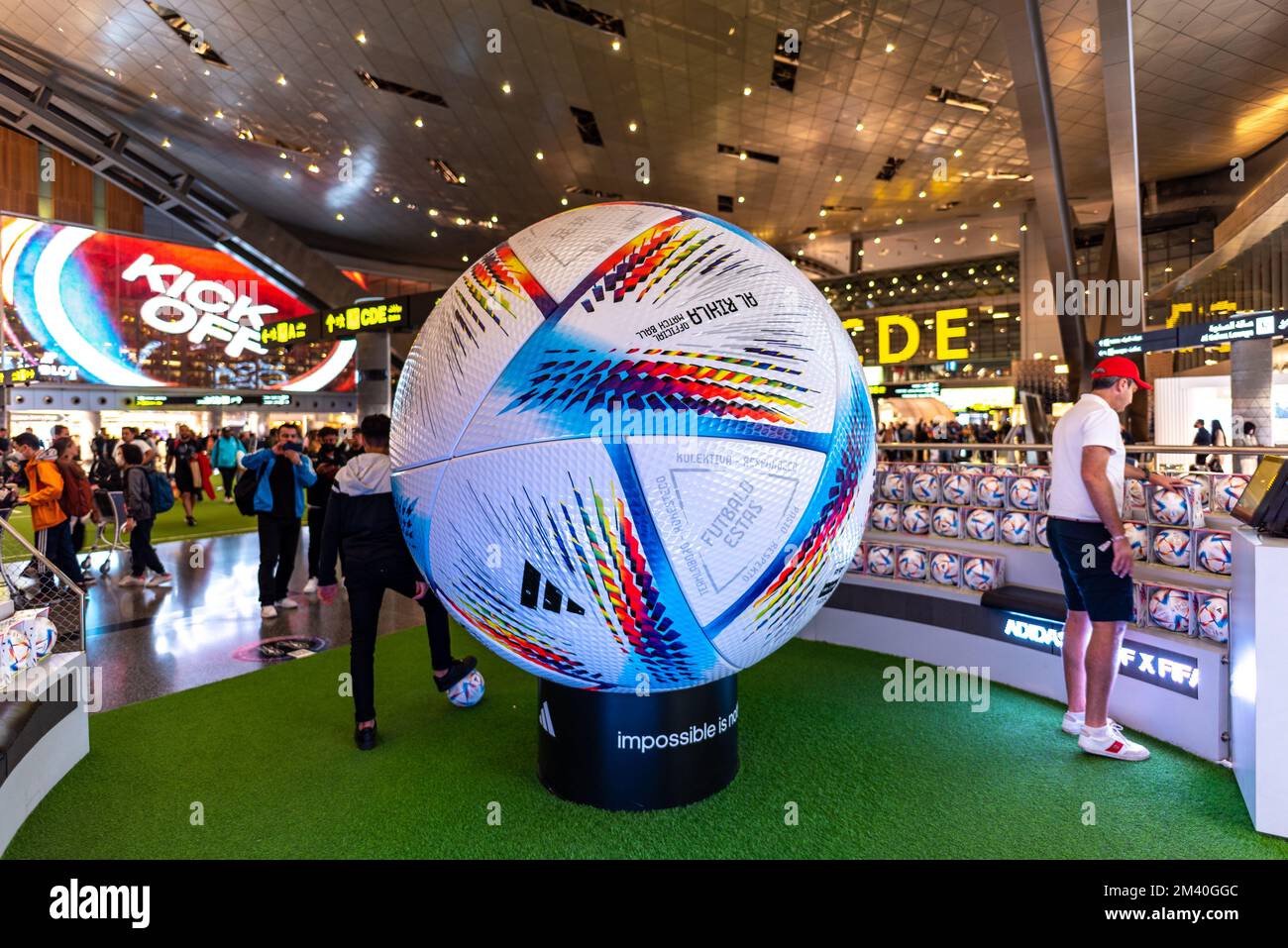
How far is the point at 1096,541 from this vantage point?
10.5 ft

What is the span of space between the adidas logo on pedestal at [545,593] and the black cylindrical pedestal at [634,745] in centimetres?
68

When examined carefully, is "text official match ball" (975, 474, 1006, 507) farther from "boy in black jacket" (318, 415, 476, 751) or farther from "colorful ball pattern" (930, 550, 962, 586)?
"boy in black jacket" (318, 415, 476, 751)

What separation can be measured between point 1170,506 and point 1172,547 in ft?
0.68

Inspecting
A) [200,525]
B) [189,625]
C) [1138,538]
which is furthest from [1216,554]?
[200,525]

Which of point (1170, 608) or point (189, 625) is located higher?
point (1170, 608)

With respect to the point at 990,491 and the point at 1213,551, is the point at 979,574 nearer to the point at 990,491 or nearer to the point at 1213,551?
the point at 990,491

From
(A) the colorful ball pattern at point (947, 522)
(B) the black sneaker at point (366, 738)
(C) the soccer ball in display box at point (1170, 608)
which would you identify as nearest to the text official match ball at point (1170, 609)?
(C) the soccer ball in display box at point (1170, 608)

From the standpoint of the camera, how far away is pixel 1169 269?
23422 mm

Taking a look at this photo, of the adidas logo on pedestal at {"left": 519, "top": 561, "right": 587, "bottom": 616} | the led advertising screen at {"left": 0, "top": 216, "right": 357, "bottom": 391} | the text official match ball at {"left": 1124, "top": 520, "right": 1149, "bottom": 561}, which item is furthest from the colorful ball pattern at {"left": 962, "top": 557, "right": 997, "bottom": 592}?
the led advertising screen at {"left": 0, "top": 216, "right": 357, "bottom": 391}

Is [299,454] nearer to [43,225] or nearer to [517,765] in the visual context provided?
[517,765]

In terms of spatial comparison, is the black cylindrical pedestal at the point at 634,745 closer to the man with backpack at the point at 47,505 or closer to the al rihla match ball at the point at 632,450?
the al rihla match ball at the point at 632,450

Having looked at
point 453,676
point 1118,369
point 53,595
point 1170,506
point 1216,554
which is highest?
point 1118,369

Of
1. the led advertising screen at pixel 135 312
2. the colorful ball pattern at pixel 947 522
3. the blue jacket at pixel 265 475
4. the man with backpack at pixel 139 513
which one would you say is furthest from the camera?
the led advertising screen at pixel 135 312

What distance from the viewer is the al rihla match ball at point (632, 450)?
6.60 ft
